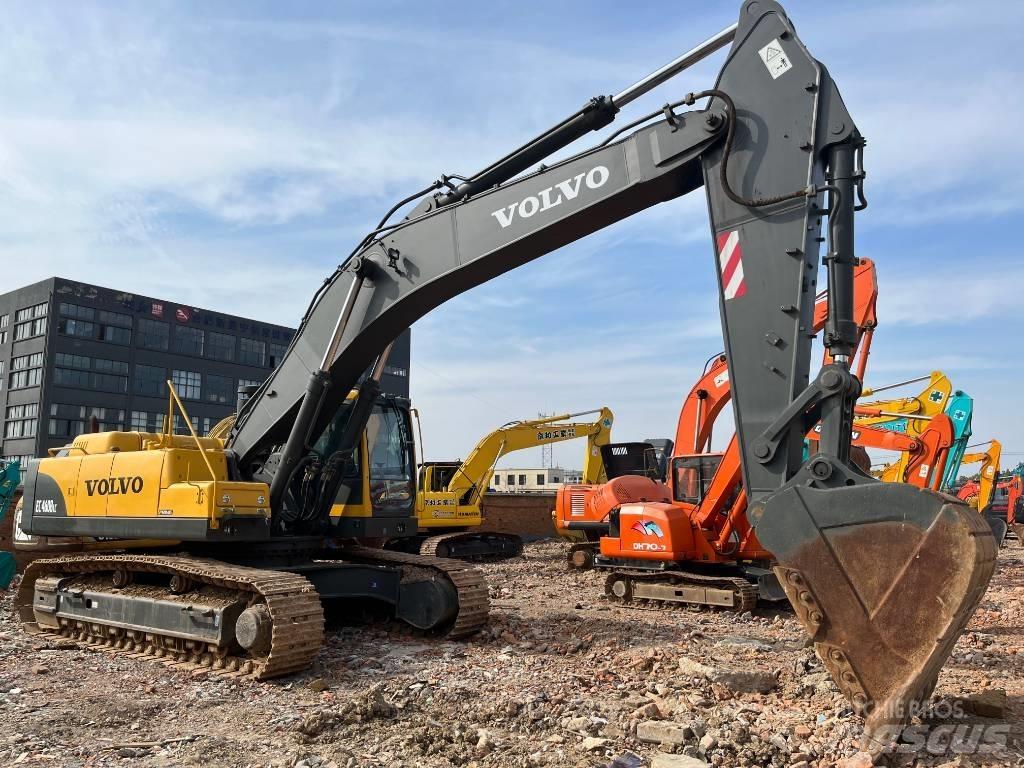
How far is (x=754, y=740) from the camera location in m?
4.66

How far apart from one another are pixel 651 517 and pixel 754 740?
6.42 metres

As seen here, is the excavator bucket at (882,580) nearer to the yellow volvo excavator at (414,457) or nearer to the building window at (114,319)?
the yellow volvo excavator at (414,457)

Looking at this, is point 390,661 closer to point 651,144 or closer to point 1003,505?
point 651,144

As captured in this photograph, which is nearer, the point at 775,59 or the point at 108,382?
the point at 775,59

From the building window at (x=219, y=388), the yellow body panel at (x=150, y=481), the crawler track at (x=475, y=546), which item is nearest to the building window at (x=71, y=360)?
the building window at (x=219, y=388)

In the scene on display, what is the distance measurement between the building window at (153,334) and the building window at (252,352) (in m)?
5.33

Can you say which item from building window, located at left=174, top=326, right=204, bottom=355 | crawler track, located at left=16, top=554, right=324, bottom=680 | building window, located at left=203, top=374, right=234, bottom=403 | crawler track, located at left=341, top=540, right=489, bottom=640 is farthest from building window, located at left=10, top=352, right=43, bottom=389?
crawler track, located at left=341, top=540, right=489, bottom=640

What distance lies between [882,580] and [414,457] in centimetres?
682

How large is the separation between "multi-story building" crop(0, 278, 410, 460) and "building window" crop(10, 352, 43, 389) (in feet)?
0.24

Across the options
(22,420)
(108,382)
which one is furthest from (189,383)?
(22,420)

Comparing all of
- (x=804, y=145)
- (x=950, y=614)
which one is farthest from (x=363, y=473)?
(x=950, y=614)

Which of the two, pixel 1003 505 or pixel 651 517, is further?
pixel 1003 505

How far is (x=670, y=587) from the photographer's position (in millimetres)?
10945

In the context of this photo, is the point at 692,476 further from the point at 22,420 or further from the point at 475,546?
the point at 22,420
